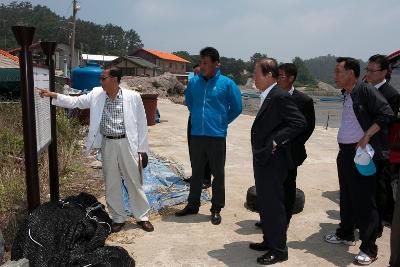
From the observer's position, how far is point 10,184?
482 centimetres

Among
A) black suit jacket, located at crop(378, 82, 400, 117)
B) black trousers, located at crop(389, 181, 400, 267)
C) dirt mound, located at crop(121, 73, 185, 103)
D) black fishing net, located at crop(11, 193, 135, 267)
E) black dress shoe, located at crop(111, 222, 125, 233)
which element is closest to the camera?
black trousers, located at crop(389, 181, 400, 267)

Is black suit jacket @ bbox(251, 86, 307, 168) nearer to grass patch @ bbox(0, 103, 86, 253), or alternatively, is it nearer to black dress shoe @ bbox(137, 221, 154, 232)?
black dress shoe @ bbox(137, 221, 154, 232)

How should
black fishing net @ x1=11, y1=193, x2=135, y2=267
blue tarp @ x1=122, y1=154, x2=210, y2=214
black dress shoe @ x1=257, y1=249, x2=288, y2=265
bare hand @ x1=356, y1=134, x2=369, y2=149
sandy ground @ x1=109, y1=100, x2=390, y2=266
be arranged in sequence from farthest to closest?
blue tarp @ x1=122, y1=154, x2=210, y2=214, sandy ground @ x1=109, y1=100, x2=390, y2=266, black dress shoe @ x1=257, y1=249, x2=288, y2=265, bare hand @ x1=356, y1=134, x2=369, y2=149, black fishing net @ x1=11, y1=193, x2=135, y2=267

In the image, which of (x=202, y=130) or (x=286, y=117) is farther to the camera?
(x=202, y=130)

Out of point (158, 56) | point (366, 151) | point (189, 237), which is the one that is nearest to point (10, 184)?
point (189, 237)

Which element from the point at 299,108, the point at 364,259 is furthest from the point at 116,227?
the point at 364,259

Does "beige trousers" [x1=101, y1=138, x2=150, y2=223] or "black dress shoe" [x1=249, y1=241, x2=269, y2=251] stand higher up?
"beige trousers" [x1=101, y1=138, x2=150, y2=223]

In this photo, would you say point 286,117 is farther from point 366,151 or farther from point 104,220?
point 104,220

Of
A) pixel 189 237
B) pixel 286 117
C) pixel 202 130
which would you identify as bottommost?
pixel 189 237

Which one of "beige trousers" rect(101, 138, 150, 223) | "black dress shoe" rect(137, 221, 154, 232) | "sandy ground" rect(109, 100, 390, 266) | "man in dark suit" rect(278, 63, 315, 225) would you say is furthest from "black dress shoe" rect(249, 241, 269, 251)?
"beige trousers" rect(101, 138, 150, 223)

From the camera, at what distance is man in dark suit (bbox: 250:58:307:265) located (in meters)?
3.71

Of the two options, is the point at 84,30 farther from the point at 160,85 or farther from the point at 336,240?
the point at 336,240

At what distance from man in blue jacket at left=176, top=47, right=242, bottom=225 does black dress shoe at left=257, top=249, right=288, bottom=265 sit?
3.72 ft

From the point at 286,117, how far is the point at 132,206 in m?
2.14
